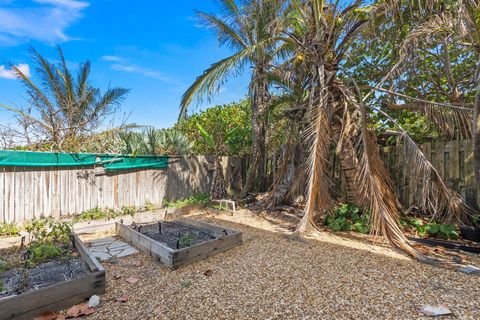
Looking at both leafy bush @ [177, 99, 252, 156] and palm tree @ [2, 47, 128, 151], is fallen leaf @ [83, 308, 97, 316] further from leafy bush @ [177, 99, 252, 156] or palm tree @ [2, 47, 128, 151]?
leafy bush @ [177, 99, 252, 156]

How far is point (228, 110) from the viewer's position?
12141 millimetres

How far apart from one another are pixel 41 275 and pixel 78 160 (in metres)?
3.26

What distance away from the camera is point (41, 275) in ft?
9.50

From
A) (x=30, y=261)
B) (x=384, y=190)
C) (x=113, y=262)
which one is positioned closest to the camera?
(x=30, y=261)

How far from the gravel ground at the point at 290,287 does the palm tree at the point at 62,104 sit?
5.42 m

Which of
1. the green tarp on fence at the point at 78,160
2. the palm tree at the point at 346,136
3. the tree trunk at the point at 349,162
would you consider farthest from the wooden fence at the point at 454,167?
the green tarp on fence at the point at 78,160

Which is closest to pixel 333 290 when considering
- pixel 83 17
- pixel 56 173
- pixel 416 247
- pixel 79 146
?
pixel 416 247

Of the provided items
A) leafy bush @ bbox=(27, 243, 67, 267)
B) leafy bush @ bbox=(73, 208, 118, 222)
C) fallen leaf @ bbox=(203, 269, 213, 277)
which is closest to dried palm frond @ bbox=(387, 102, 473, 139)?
fallen leaf @ bbox=(203, 269, 213, 277)

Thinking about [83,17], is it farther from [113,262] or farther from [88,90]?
[113,262]

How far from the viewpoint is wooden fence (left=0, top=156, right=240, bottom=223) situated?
4.76 m

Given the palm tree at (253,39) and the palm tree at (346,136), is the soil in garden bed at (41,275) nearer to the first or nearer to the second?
the palm tree at (346,136)

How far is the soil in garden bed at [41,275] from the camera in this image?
2558mm

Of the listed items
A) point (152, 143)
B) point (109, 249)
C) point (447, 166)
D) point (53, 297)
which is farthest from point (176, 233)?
point (447, 166)

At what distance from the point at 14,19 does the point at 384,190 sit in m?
8.81
